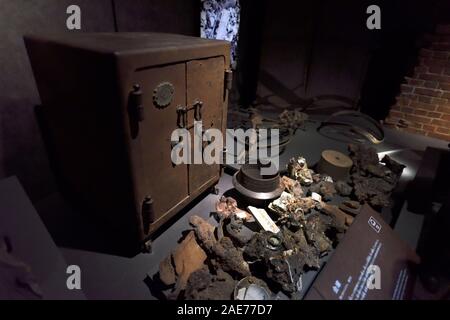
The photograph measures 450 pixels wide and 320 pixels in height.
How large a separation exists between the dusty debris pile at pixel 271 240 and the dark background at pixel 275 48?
4.96ft

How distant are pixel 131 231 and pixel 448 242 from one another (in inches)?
Answer: 75.0

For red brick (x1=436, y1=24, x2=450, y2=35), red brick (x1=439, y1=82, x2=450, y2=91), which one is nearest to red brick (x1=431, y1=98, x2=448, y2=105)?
red brick (x1=439, y1=82, x2=450, y2=91)

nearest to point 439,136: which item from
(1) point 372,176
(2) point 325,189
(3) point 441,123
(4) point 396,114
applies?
(3) point 441,123

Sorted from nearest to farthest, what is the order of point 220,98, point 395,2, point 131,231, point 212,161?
point 131,231
point 220,98
point 212,161
point 395,2

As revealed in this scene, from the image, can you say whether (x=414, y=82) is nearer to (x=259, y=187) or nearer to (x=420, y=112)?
(x=420, y=112)

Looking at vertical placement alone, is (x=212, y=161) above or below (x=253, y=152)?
above

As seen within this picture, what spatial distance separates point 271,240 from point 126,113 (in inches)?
48.8

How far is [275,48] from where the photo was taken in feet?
14.0

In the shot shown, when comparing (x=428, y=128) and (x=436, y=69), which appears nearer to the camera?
(x=436, y=69)

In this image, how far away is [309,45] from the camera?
4086 mm

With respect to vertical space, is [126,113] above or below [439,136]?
above
